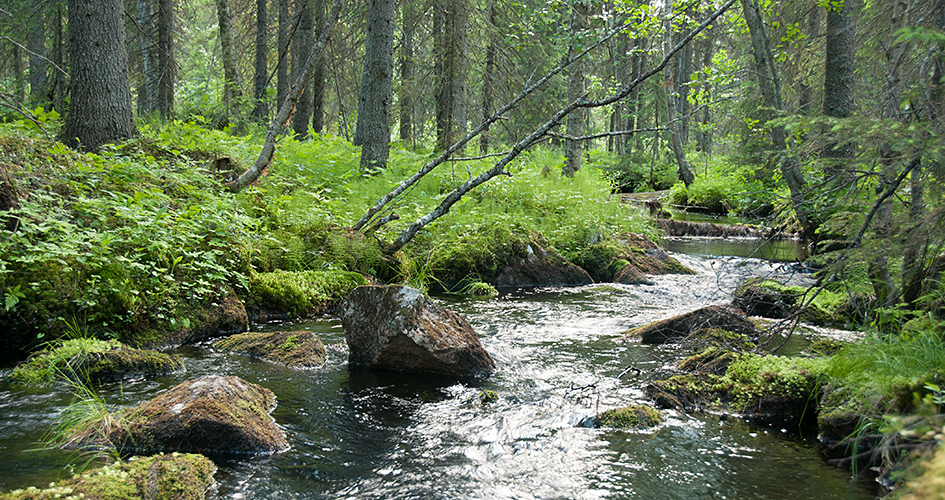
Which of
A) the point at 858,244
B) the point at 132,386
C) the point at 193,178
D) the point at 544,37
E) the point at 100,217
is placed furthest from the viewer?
the point at 544,37

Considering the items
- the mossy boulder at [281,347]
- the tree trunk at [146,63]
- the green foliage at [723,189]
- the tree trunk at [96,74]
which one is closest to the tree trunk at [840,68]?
the green foliage at [723,189]

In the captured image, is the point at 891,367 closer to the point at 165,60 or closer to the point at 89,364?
the point at 89,364

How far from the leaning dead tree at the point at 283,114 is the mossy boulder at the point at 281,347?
12.3ft

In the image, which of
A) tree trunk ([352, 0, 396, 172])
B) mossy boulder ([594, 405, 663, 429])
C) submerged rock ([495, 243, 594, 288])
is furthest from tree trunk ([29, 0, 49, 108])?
mossy boulder ([594, 405, 663, 429])

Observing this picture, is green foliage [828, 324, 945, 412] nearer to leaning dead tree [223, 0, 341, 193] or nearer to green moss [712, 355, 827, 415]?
green moss [712, 355, 827, 415]

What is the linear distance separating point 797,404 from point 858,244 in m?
1.38

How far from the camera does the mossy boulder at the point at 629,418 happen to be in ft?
14.1

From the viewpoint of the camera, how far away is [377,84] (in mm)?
12250

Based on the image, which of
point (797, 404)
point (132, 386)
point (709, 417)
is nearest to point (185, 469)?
point (132, 386)

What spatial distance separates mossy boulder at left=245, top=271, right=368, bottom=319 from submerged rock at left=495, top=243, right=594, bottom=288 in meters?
3.67

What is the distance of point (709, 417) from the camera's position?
4.46 meters

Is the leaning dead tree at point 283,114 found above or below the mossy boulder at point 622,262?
above

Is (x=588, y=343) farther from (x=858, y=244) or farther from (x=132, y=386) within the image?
(x=132, y=386)

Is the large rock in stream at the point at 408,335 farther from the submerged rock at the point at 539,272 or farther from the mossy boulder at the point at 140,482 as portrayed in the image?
the submerged rock at the point at 539,272
